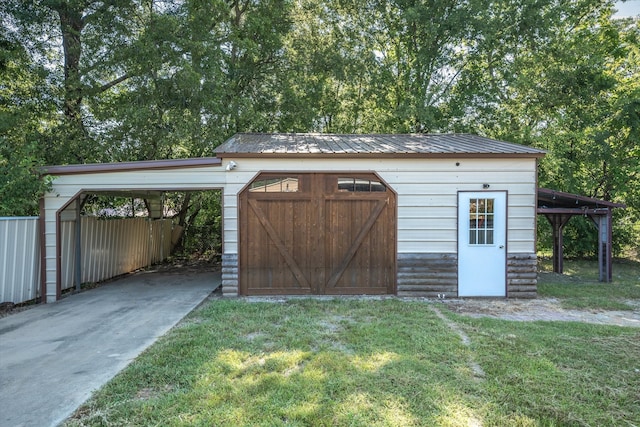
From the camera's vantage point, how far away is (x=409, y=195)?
634 centimetres

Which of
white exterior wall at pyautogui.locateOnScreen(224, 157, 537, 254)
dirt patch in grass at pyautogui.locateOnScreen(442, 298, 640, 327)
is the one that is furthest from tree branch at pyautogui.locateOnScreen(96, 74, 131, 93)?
dirt patch in grass at pyautogui.locateOnScreen(442, 298, 640, 327)

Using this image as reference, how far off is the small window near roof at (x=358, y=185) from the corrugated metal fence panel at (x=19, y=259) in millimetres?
5179

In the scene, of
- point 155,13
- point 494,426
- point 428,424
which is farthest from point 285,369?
point 155,13

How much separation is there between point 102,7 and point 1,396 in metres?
9.65

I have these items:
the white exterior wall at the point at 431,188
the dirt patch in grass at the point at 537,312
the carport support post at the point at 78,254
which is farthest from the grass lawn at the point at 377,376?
the carport support post at the point at 78,254

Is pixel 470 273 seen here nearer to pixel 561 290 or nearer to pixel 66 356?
pixel 561 290

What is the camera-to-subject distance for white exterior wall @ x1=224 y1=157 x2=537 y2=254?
6266 mm

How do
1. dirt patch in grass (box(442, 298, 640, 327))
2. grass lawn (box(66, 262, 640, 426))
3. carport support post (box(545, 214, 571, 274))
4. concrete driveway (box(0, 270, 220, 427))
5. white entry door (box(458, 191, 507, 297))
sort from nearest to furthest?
grass lawn (box(66, 262, 640, 426))
concrete driveway (box(0, 270, 220, 427))
dirt patch in grass (box(442, 298, 640, 327))
white entry door (box(458, 191, 507, 297))
carport support post (box(545, 214, 571, 274))

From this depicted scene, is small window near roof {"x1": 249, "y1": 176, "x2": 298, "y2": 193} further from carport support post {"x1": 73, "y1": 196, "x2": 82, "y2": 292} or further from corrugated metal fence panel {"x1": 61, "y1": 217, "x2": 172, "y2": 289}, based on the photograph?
corrugated metal fence panel {"x1": 61, "y1": 217, "x2": 172, "y2": 289}

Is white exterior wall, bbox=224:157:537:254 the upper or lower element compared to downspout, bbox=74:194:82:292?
upper

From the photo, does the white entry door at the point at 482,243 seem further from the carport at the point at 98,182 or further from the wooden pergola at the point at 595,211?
the carport at the point at 98,182

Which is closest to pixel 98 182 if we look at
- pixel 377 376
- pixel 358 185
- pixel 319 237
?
pixel 319 237

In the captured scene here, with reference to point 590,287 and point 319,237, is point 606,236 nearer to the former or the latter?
point 590,287

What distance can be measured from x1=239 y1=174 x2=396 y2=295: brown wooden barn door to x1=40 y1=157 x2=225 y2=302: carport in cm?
95
